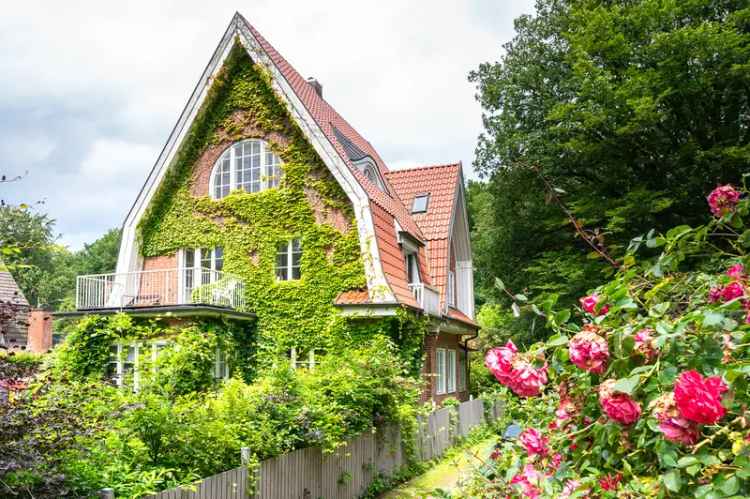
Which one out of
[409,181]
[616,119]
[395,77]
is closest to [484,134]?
[409,181]

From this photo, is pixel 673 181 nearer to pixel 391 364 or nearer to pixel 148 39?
pixel 391 364

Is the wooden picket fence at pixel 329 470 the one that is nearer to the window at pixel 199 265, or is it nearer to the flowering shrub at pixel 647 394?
the flowering shrub at pixel 647 394

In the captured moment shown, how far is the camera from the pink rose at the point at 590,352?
7.16 ft

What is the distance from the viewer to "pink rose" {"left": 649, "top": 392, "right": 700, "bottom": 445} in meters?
1.84

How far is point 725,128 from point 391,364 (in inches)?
572

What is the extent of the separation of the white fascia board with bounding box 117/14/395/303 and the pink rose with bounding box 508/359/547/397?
1366cm

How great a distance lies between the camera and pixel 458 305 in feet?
80.6

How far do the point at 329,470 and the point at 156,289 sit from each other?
10.4 meters

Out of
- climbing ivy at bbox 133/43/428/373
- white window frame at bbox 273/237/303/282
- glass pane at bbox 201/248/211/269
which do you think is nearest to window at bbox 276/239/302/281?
white window frame at bbox 273/237/303/282

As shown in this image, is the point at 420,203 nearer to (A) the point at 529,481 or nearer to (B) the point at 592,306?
(B) the point at 592,306

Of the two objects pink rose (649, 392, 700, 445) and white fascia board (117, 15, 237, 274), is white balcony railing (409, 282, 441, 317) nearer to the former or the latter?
white fascia board (117, 15, 237, 274)

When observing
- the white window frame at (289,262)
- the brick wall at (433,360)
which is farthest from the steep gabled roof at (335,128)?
the brick wall at (433,360)

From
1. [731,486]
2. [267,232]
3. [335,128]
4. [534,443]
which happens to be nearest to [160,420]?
[534,443]

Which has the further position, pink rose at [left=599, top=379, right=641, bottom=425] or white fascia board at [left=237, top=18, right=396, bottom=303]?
white fascia board at [left=237, top=18, right=396, bottom=303]
